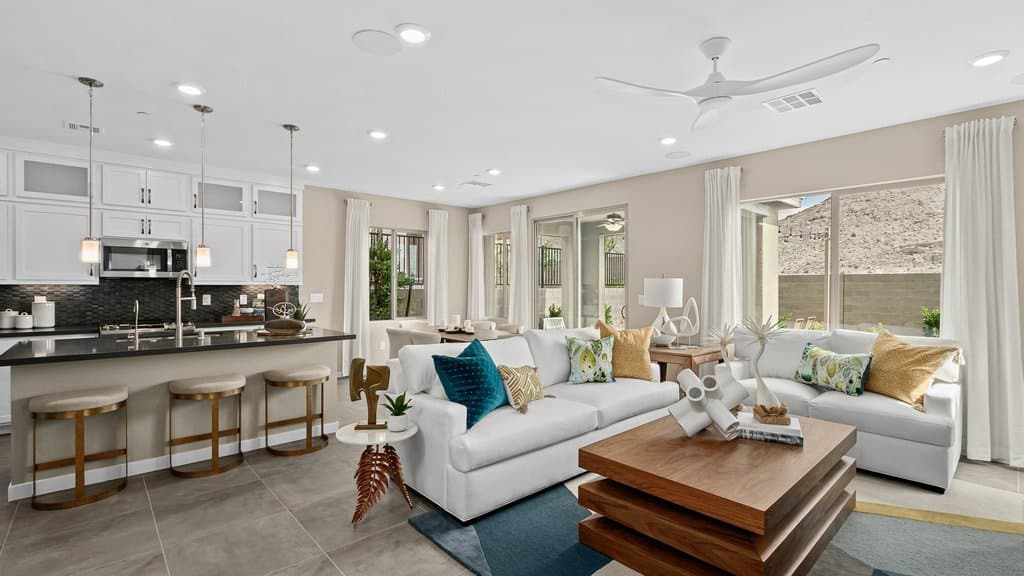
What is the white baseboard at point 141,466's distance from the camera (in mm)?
3080

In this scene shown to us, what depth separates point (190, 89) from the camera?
3449mm

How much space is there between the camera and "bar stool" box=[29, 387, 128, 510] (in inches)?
114

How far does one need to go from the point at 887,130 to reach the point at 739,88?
2.51 metres

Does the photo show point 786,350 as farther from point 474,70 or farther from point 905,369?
point 474,70

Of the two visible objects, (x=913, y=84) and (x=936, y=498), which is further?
A: (x=913, y=84)

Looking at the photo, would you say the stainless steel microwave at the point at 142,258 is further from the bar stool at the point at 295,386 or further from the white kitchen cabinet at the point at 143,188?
the bar stool at the point at 295,386

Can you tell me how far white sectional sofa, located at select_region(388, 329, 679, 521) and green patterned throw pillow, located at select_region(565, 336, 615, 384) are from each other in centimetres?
12

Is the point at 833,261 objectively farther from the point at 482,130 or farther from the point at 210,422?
the point at 210,422

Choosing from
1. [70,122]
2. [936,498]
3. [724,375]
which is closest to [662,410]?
[724,375]

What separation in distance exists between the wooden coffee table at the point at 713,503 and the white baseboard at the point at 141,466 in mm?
2847

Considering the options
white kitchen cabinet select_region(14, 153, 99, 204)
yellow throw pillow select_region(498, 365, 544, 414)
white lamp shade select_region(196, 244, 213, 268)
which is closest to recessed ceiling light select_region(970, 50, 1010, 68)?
yellow throw pillow select_region(498, 365, 544, 414)

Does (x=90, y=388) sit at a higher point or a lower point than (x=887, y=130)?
lower

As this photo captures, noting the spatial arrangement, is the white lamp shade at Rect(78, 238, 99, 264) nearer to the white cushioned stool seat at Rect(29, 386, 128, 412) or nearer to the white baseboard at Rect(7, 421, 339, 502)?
the white cushioned stool seat at Rect(29, 386, 128, 412)

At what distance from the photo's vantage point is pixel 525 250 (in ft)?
25.3
